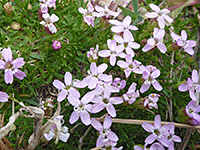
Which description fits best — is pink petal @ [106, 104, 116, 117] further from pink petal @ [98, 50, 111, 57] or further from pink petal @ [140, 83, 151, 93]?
pink petal @ [98, 50, 111, 57]

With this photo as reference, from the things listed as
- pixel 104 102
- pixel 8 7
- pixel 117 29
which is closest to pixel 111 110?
pixel 104 102

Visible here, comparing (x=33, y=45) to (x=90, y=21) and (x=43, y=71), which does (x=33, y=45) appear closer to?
(x=43, y=71)

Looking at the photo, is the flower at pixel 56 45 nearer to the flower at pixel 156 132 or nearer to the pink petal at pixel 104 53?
the pink petal at pixel 104 53

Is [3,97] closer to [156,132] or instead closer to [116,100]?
[116,100]

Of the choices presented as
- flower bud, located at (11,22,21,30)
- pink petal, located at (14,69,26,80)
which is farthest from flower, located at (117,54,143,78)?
flower bud, located at (11,22,21,30)

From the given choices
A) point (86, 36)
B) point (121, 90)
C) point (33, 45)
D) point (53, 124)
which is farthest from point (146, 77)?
point (33, 45)
